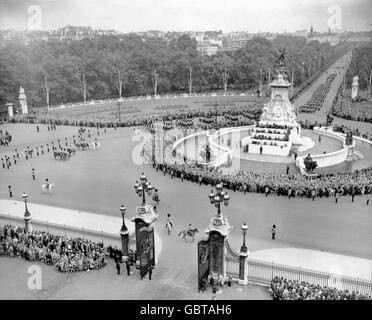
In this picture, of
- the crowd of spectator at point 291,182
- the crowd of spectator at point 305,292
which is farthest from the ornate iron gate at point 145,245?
the crowd of spectator at point 291,182

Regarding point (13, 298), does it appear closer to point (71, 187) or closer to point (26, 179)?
point (71, 187)

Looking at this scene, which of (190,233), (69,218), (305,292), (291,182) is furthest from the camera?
(291,182)

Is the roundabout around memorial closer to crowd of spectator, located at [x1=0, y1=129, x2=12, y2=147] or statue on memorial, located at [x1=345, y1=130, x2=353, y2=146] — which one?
crowd of spectator, located at [x1=0, y1=129, x2=12, y2=147]

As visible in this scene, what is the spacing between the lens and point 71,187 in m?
28.7

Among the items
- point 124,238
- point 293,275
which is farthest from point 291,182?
point 124,238

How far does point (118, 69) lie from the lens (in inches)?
2908

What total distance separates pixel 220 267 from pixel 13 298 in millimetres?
7095

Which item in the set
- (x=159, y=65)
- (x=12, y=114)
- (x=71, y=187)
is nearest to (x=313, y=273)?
(x=71, y=187)

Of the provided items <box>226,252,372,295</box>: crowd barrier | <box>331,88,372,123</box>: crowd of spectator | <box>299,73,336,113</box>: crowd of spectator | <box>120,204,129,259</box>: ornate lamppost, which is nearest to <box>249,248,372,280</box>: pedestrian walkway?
<box>226,252,372,295</box>: crowd barrier

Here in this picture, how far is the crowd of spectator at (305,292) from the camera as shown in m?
14.9

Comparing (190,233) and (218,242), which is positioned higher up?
(218,242)

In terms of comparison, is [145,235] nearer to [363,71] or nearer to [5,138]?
[5,138]

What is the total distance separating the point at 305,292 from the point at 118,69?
6313 centimetres

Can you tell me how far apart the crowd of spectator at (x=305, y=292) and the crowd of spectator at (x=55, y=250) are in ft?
21.8
